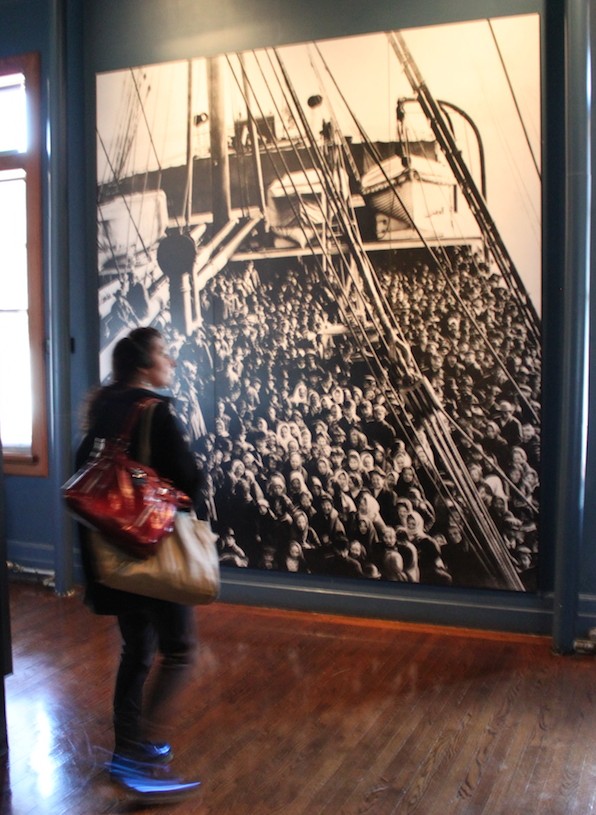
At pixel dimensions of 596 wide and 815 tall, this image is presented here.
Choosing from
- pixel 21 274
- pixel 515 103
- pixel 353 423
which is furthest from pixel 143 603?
pixel 21 274

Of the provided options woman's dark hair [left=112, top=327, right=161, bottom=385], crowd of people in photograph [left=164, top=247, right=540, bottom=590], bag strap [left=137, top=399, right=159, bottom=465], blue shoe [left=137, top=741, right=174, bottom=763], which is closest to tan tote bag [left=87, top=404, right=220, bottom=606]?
bag strap [left=137, top=399, right=159, bottom=465]

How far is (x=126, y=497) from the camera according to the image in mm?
2223

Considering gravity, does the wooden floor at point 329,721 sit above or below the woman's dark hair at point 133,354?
Result: below

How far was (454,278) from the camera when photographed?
3678 mm

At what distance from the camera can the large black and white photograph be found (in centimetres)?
361

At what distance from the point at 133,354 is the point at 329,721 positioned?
1.48 m

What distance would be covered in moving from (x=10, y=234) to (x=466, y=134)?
104 inches

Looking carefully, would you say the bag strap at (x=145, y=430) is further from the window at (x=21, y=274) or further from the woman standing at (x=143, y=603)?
the window at (x=21, y=274)

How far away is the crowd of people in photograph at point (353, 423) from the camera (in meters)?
3.65

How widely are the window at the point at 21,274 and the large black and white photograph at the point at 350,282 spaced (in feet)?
1.49

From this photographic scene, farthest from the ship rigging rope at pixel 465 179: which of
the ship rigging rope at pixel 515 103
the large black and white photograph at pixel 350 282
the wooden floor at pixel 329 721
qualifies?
the wooden floor at pixel 329 721

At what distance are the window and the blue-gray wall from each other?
0.10 m

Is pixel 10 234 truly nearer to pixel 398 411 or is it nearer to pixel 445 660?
pixel 398 411

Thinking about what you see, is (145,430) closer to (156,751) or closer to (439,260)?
(156,751)
